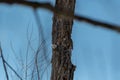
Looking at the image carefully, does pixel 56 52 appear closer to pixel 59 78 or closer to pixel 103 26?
pixel 59 78

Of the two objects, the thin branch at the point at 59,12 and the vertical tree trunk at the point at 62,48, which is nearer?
the thin branch at the point at 59,12

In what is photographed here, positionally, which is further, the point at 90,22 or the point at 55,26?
the point at 55,26

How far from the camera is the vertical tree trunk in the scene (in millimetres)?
2672

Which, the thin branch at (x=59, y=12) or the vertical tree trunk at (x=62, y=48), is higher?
the thin branch at (x=59, y=12)

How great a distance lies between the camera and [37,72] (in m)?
2.73

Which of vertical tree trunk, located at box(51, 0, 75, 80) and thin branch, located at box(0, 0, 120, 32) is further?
vertical tree trunk, located at box(51, 0, 75, 80)

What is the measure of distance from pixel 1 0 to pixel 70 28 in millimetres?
2235

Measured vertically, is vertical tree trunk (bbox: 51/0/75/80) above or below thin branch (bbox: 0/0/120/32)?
below

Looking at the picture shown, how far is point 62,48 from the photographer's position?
2691 mm

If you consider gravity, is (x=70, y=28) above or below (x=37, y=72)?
above

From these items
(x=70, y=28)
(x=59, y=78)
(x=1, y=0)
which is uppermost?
(x=1, y=0)

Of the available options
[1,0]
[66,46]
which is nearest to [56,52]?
[66,46]

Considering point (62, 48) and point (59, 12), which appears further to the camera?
point (62, 48)

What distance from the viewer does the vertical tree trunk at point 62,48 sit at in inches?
105
